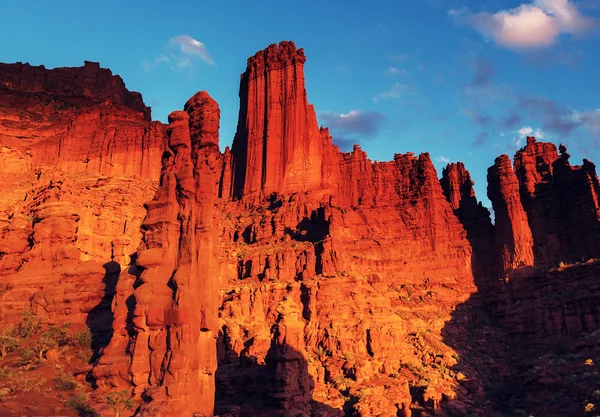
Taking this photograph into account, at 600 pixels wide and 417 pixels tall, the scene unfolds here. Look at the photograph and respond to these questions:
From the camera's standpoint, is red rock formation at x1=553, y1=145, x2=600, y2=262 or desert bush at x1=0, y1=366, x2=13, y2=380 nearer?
desert bush at x1=0, y1=366, x2=13, y2=380

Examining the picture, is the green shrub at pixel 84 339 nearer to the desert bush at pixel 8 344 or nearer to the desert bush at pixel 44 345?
the desert bush at pixel 44 345

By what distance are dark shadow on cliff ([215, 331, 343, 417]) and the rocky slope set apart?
0.16 m

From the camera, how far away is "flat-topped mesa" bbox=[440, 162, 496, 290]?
85625mm

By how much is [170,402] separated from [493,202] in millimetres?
70138

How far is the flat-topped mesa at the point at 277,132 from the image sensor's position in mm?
96875

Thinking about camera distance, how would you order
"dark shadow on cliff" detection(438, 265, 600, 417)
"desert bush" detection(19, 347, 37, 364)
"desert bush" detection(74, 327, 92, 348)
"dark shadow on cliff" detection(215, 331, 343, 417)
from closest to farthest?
"desert bush" detection(19, 347, 37, 364) → "desert bush" detection(74, 327, 92, 348) → "dark shadow on cliff" detection(215, 331, 343, 417) → "dark shadow on cliff" detection(438, 265, 600, 417)

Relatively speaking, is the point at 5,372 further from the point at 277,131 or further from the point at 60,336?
the point at 277,131

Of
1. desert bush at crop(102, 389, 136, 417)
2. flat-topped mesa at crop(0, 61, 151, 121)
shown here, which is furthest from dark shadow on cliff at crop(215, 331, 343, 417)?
flat-topped mesa at crop(0, 61, 151, 121)

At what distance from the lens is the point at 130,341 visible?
34.2 metres

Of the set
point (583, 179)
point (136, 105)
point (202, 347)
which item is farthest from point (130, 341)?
point (136, 105)

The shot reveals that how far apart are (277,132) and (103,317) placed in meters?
62.7

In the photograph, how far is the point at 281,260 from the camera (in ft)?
241

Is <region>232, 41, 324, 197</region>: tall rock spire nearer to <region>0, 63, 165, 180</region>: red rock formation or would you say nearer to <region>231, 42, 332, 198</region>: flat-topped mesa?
<region>231, 42, 332, 198</region>: flat-topped mesa

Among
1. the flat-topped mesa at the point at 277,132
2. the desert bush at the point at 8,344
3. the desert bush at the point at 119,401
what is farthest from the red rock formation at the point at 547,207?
the desert bush at the point at 8,344
